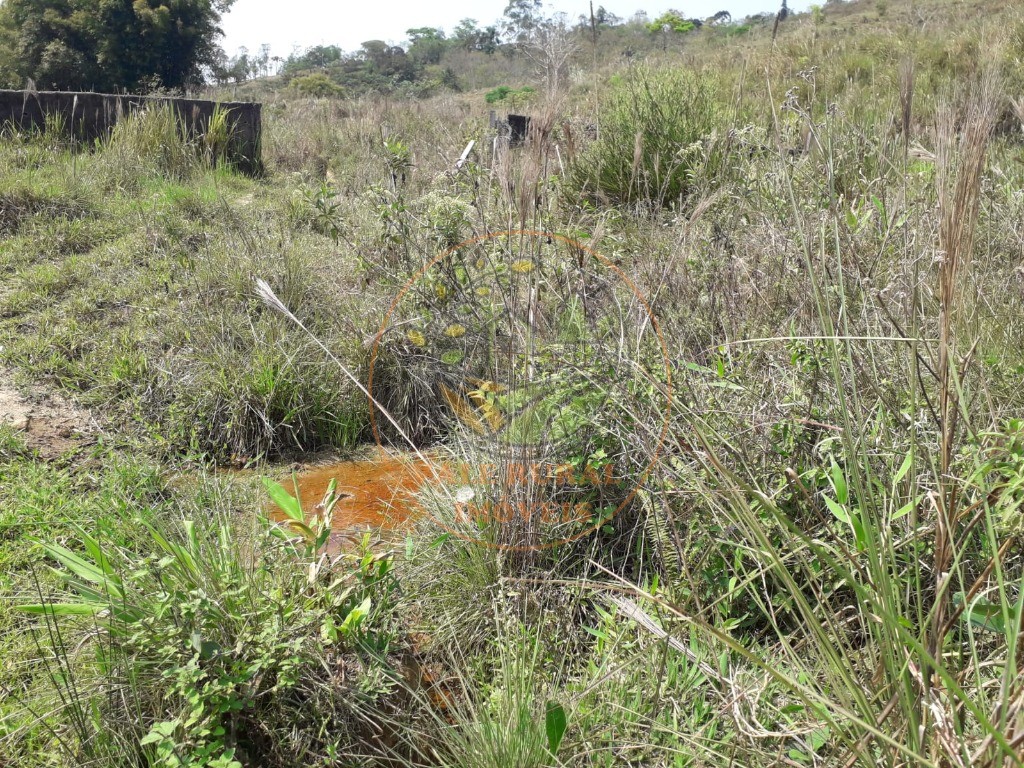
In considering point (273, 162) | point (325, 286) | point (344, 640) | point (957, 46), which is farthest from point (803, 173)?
point (957, 46)

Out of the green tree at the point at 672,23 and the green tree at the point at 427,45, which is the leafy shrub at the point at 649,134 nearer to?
the green tree at the point at 672,23

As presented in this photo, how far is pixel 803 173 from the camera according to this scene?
3453mm

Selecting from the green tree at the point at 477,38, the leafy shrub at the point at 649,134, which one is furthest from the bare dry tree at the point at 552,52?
the green tree at the point at 477,38

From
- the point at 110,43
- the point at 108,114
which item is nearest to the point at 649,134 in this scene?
the point at 108,114

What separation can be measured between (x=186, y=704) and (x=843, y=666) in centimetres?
130

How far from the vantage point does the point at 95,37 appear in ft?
64.4

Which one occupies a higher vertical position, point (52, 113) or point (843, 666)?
point (52, 113)

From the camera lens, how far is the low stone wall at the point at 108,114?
249 inches

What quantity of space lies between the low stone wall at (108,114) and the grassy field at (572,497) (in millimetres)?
2943

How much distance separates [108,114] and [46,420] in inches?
184

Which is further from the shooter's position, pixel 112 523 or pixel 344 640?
pixel 112 523

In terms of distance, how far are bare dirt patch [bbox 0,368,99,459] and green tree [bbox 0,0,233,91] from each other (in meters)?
18.9

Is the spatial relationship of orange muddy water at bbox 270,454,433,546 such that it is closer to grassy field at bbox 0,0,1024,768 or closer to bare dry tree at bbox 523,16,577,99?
grassy field at bbox 0,0,1024,768

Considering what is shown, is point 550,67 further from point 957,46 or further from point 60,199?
point 957,46
